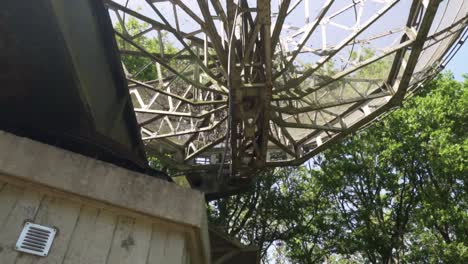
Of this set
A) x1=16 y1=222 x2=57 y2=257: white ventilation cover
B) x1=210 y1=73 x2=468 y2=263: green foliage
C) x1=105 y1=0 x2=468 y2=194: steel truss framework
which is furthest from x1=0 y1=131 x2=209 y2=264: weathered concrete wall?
x1=210 y1=73 x2=468 y2=263: green foliage

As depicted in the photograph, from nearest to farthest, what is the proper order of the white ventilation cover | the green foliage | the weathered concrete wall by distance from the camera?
1. the white ventilation cover
2. the weathered concrete wall
3. the green foliage

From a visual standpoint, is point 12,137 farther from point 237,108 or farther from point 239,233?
point 239,233

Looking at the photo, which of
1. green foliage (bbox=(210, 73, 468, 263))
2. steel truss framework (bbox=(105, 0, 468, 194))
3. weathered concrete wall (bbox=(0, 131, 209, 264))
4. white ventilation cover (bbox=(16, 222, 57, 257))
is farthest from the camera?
green foliage (bbox=(210, 73, 468, 263))

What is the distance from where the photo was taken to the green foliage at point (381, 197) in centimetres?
1395

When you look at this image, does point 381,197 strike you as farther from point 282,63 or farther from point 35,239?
point 35,239

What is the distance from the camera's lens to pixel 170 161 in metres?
10.8

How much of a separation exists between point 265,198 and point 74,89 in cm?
1370

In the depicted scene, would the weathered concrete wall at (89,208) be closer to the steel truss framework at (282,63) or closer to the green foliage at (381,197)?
the steel truss framework at (282,63)

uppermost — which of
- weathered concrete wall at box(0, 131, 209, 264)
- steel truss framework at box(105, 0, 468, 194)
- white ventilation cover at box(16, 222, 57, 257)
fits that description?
steel truss framework at box(105, 0, 468, 194)

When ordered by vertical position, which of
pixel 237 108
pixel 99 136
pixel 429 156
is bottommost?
pixel 99 136

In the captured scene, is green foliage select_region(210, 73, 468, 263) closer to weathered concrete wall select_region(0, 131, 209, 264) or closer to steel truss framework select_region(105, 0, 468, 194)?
steel truss framework select_region(105, 0, 468, 194)

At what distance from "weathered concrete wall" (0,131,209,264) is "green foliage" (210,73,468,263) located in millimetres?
12531

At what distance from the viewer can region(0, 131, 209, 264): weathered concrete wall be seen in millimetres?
2689

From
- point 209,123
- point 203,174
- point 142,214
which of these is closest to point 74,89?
point 142,214
